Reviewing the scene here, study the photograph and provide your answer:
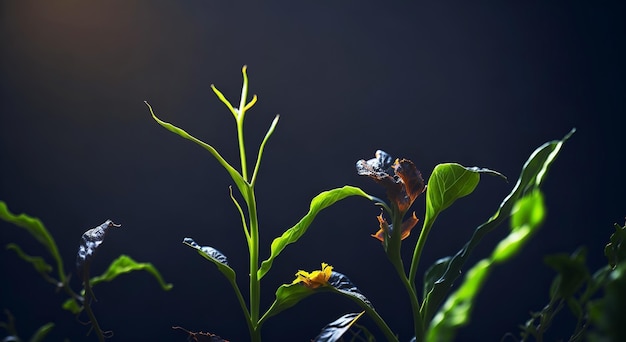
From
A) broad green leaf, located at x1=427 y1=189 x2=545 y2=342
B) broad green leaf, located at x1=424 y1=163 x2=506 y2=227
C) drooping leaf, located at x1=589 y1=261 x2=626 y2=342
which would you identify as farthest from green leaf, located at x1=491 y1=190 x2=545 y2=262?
broad green leaf, located at x1=424 y1=163 x2=506 y2=227

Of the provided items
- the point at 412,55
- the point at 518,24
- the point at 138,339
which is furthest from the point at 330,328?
the point at 518,24

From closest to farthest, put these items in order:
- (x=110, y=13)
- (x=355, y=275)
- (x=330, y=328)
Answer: (x=330, y=328)
(x=110, y=13)
(x=355, y=275)

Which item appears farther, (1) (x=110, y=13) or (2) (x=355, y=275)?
(2) (x=355, y=275)

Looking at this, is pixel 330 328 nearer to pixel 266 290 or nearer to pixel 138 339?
pixel 266 290

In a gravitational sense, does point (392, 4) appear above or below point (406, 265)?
above

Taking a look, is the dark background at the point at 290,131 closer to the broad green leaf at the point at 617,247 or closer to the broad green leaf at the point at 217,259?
the broad green leaf at the point at 217,259

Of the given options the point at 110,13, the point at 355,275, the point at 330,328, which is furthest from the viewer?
the point at 355,275

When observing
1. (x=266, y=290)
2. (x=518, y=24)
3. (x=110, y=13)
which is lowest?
(x=266, y=290)

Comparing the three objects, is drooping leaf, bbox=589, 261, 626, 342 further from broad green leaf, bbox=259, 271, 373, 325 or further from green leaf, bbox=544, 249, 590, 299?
broad green leaf, bbox=259, 271, 373, 325
